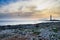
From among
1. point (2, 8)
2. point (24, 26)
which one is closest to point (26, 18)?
point (24, 26)

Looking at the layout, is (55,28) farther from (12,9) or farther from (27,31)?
(12,9)

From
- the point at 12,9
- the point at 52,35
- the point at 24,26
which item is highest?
the point at 12,9

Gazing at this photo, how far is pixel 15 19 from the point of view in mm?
2586

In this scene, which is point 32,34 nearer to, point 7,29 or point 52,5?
point 7,29

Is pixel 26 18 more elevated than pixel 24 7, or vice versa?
pixel 24 7

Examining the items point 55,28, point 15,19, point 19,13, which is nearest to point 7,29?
point 15,19

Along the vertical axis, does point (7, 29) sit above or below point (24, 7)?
below

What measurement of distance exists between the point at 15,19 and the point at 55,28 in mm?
885

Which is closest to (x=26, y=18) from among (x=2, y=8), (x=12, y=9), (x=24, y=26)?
(x=24, y=26)

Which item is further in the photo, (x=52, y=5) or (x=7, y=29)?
(x=52, y=5)

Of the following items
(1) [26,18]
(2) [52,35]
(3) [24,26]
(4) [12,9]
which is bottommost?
(2) [52,35]

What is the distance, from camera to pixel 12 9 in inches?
103

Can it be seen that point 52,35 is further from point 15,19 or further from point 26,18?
point 15,19

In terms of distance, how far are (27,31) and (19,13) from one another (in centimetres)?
43
